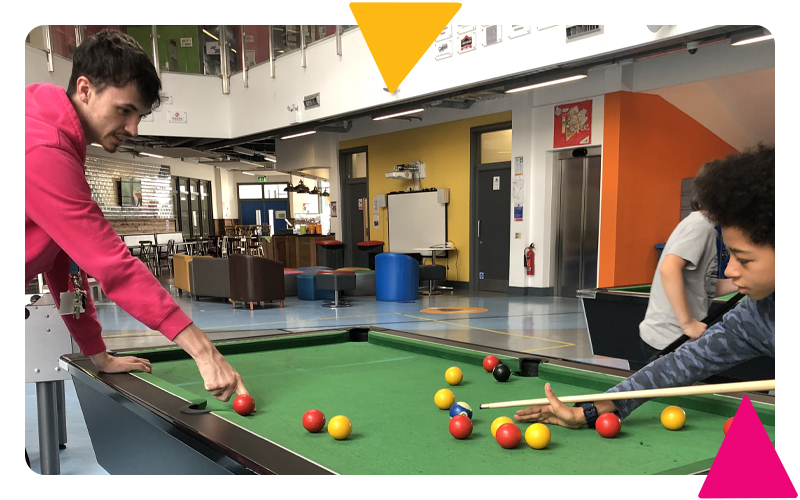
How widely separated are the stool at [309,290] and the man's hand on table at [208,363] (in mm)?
7744

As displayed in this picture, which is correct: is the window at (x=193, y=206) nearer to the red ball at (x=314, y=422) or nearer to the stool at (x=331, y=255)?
the stool at (x=331, y=255)

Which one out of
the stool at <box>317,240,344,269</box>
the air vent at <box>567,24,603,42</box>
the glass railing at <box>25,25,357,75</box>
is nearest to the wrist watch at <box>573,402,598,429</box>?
the air vent at <box>567,24,603,42</box>

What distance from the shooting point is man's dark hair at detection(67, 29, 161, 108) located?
66.7 inches

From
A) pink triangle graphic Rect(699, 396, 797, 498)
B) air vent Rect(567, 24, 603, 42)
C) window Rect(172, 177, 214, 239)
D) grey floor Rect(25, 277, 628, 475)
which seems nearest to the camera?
pink triangle graphic Rect(699, 396, 797, 498)

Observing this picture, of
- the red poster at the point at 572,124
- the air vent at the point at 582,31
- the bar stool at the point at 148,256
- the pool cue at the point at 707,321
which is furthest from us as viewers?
the bar stool at the point at 148,256

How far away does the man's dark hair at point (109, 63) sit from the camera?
1.69 meters

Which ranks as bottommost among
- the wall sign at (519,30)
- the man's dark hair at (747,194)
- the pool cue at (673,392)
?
the pool cue at (673,392)

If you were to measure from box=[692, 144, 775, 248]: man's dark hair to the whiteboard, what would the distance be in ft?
32.7

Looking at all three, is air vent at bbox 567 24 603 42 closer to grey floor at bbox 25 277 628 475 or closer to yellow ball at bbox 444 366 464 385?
grey floor at bbox 25 277 628 475

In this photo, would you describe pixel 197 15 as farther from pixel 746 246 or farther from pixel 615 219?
pixel 615 219

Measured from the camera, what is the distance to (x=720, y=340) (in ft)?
5.30

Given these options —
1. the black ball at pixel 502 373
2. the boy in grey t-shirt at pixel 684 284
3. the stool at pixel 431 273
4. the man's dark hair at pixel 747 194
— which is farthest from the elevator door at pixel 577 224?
the man's dark hair at pixel 747 194

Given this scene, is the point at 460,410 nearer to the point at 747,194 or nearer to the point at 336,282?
the point at 747,194

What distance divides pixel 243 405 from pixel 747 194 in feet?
4.69
